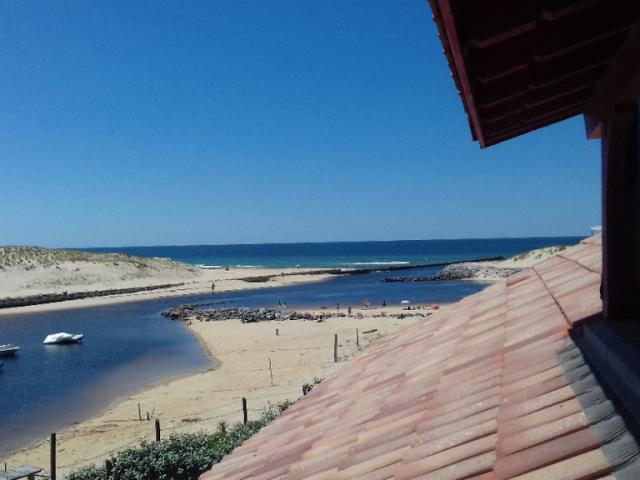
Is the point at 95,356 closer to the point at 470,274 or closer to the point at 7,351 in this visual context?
the point at 7,351

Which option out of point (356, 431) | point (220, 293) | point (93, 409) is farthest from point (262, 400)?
point (220, 293)

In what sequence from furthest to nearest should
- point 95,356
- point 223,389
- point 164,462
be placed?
1. point 95,356
2. point 223,389
3. point 164,462

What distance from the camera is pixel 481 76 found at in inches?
98.0

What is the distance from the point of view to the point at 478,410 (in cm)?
259

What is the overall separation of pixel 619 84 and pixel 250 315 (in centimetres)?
4525

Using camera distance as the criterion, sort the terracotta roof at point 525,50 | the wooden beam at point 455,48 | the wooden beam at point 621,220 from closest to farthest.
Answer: the wooden beam at point 455,48 → the terracotta roof at point 525,50 → the wooden beam at point 621,220

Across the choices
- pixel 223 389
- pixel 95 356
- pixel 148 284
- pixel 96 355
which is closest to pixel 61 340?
pixel 96 355

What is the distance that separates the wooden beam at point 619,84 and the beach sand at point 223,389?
626 inches

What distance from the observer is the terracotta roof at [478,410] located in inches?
73.6

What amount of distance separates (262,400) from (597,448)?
64.9 ft

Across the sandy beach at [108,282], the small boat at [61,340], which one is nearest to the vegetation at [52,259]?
the sandy beach at [108,282]

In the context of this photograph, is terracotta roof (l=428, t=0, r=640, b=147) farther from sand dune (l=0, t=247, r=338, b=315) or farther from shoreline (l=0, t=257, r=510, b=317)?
sand dune (l=0, t=247, r=338, b=315)

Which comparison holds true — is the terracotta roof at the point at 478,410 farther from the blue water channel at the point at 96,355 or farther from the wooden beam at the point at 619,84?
the blue water channel at the point at 96,355

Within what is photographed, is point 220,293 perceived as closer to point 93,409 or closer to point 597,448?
point 93,409
